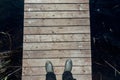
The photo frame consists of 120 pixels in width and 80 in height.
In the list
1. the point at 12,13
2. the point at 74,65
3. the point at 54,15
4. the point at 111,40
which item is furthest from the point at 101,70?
the point at 12,13

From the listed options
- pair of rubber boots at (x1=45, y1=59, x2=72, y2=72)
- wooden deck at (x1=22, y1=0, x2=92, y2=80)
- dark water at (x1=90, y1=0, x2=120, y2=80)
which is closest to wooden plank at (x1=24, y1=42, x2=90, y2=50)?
wooden deck at (x1=22, y1=0, x2=92, y2=80)

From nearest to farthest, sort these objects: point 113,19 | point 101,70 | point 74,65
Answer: point 74,65, point 101,70, point 113,19

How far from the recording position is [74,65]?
20.2 ft

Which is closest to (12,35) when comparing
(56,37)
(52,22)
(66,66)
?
(52,22)

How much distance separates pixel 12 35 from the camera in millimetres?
7660

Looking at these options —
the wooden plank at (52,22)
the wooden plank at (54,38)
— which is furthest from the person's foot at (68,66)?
the wooden plank at (52,22)

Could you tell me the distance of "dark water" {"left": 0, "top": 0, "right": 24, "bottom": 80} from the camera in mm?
7141

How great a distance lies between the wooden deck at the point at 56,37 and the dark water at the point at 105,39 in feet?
3.92

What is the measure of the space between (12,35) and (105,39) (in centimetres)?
222

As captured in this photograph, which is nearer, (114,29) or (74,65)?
(74,65)

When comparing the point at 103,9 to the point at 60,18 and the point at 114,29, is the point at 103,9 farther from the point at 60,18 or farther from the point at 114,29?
the point at 60,18

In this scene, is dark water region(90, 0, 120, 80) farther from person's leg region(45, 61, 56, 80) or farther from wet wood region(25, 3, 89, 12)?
person's leg region(45, 61, 56, 80)

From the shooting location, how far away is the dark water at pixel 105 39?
7281 millimetres

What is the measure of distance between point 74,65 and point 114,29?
6.53 feet
